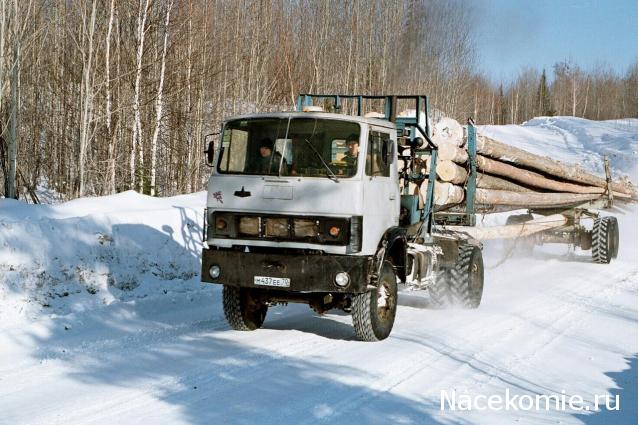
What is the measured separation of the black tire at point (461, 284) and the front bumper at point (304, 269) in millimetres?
3657

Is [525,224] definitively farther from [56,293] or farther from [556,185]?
[56,293]

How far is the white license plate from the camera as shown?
7830 millimetres

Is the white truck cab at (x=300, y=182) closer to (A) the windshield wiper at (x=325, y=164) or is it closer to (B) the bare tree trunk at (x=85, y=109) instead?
(A) the windshield wiper at (x=325, y=164)

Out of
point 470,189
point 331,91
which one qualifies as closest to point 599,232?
point 470,189

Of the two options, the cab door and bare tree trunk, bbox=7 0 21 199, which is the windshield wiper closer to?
the cab door

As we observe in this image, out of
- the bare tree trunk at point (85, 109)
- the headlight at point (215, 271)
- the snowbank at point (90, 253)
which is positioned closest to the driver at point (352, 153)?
the headlight at point (215, 271)

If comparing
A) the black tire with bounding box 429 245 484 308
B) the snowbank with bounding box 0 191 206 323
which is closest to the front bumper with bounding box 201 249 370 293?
the snowbank with bounding box 0 191 206 323

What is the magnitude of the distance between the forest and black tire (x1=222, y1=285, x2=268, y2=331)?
778cm

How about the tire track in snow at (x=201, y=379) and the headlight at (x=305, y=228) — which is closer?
the tire track in snow at (x=201, y=379)

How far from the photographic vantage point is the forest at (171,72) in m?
16.9

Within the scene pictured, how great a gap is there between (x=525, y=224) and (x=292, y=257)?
956 cm

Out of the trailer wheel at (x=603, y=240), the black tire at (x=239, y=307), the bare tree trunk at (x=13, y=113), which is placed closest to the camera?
the black tire at (x=239, y=307)

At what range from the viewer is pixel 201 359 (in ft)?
23.8

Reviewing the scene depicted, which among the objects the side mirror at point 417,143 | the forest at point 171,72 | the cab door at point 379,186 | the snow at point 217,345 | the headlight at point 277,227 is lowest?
the snow at point 217,345
